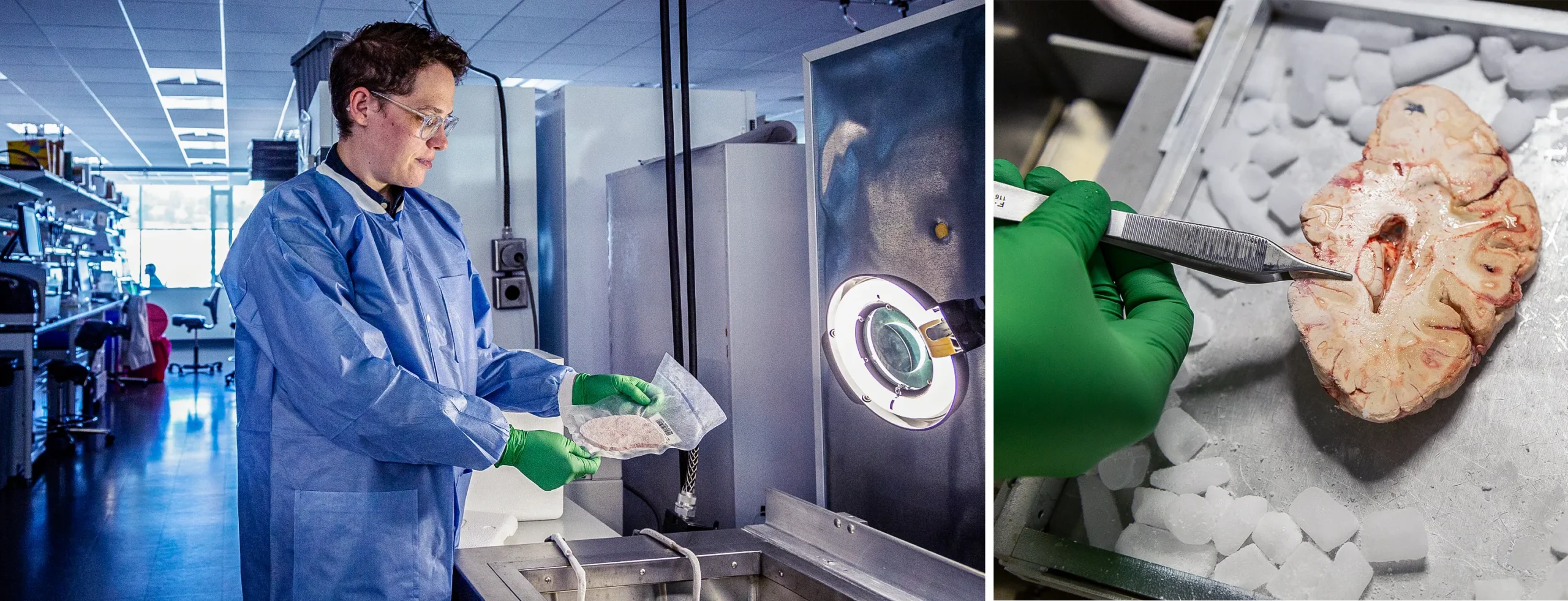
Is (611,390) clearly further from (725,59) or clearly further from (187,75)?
(187,75)

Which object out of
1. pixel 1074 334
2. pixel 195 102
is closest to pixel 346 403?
pixel 1074 334

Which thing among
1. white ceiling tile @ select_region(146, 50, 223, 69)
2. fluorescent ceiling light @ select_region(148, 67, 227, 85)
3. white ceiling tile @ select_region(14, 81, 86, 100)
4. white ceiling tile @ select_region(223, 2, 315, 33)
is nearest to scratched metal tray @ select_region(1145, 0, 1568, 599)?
white ceiling tile @ select_region(223, 2, 315, 33)

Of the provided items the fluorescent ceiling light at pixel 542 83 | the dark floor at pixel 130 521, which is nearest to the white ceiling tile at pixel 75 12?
the dark floor at pixel 130 521

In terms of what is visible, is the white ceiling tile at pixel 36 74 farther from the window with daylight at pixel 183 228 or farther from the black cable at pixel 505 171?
the window with daylight at pixel 183 228

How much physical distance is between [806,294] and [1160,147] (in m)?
1.28

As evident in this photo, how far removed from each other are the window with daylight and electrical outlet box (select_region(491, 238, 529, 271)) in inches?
498

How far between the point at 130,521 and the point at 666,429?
3.85 m

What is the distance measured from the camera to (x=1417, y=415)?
417 millimetres

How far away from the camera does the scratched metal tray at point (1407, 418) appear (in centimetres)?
38

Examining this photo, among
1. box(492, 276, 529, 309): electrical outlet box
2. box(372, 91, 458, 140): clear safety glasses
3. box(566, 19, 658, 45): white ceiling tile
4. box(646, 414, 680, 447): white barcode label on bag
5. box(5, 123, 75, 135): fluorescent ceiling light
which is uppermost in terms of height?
box(5, 123, 75, 135): fluorescent ceiling light

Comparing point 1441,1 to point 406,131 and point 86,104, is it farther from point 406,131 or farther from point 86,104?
point 86,104

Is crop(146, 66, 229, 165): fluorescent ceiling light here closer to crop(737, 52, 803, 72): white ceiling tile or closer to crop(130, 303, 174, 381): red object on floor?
crop(130, 303, 174, 381): red object on floor

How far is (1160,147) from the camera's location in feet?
1.67

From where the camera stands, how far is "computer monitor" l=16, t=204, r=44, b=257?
18.5ft
